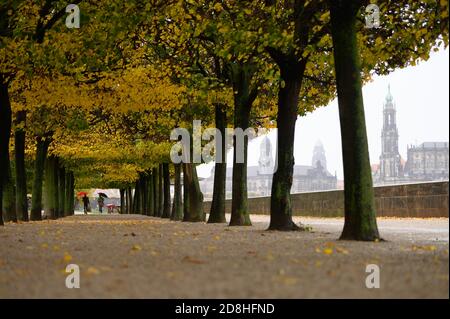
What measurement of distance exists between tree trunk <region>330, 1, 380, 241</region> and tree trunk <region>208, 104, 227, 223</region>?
37.9 feet

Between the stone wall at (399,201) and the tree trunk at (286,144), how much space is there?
11.1m

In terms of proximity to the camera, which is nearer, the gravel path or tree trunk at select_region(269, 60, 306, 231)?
the gravel path

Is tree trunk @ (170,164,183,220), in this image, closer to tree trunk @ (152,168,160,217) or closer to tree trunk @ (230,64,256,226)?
tree trunk @ (152,168,160,217)

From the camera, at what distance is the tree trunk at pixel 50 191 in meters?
37.0

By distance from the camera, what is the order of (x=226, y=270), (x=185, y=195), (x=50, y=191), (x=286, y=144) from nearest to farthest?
(x=226, y=270), (x=286, y=144), (x=185, y=195), (x=50, y=191)

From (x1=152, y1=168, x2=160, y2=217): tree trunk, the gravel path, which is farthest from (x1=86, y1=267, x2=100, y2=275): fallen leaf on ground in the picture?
(x1=152, y1=168, x2=160, y2=217): tree trunk

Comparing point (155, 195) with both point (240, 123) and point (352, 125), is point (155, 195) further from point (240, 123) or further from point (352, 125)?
point (352, 125)

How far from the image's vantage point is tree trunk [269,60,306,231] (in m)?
17.7

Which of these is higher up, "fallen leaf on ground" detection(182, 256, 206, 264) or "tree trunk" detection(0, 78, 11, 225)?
"tree trunk" detection(0, 78, 11, 225)

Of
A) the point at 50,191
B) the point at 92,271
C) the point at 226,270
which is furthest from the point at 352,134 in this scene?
the point at 50,191

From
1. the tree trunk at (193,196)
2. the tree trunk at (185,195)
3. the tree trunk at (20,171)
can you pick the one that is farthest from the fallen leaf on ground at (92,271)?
the tree trunk at (185,195)

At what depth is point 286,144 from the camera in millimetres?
17750

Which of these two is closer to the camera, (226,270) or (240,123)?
(226,270)

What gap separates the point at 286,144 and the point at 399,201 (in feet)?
46.5
